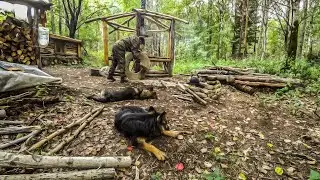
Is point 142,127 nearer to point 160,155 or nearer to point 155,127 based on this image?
point 155,127

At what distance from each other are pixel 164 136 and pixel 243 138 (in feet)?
5.10

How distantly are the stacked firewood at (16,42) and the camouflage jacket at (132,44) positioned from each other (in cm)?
325

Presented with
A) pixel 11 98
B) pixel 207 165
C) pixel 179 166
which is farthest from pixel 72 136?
pixel 207 165

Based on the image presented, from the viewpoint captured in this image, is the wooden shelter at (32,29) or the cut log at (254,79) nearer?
the cut log at (254,79)

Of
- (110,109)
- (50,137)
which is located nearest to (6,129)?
(50,137)

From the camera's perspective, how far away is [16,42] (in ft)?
26.9

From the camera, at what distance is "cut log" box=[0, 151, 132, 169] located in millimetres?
2832

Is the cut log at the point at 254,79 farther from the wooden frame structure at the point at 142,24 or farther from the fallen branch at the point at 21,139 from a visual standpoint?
the fallen branch at the point at 21,139

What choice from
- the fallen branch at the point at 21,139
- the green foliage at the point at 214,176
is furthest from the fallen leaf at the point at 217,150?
the fallen branch at the point at 21,139

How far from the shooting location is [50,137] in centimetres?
382

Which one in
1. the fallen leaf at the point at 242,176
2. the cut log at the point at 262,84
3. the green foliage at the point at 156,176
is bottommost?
the fallen leaf at the point at 242,176

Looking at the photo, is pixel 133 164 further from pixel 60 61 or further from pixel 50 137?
pixel 60 61

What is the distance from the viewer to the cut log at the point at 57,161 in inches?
111

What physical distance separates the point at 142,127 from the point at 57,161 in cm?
142
